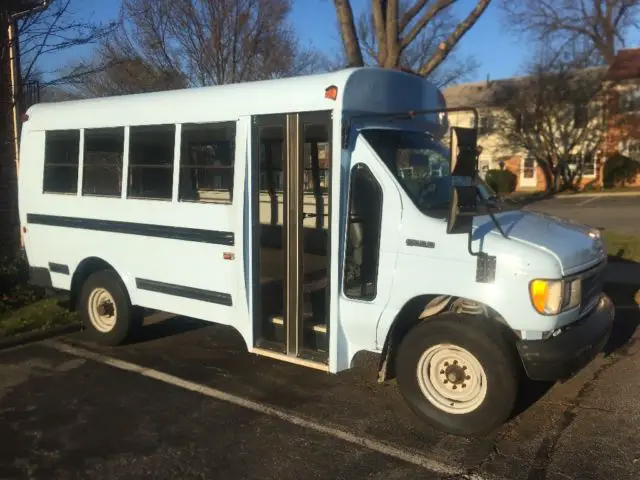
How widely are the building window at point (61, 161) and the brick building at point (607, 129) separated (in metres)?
24.1

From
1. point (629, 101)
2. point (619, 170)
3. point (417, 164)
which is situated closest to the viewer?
point (417, 164)

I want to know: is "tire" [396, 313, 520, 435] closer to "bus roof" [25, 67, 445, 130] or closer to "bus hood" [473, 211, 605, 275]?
"bus hood" [473, 211, 605, 275]

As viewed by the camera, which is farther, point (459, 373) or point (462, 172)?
point (459, 373)

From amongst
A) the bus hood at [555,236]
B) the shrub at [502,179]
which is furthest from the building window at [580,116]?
the bus hood at [555,236]

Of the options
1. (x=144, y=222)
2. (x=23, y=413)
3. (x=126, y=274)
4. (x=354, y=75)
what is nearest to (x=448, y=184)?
(x=354, y=75)

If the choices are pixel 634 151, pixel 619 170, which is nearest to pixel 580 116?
pixel 619 170

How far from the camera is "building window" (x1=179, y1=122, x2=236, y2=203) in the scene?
17.9 feet

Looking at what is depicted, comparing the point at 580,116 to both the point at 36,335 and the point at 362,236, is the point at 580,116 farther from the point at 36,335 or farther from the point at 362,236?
the point at 36,335

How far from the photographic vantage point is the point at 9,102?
8.98 meters

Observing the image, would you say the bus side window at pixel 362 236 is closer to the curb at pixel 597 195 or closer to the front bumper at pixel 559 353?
the front bumper at pixel 559 353

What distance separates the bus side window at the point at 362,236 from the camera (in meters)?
4.75

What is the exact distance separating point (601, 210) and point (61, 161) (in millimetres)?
21163

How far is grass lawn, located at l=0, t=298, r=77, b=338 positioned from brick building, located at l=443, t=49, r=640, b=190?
78.3ft

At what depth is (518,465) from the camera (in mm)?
3996
